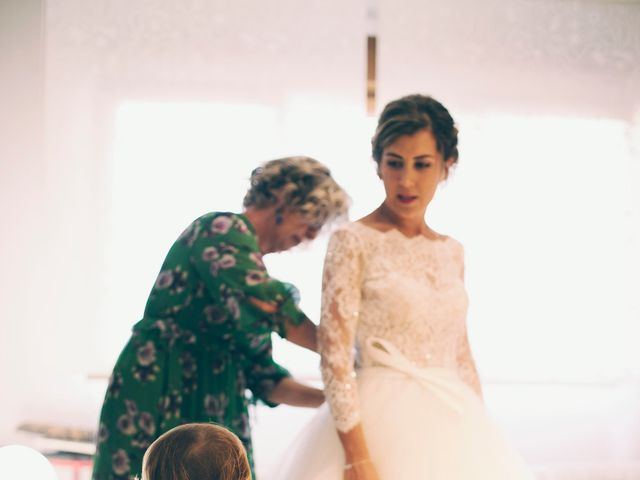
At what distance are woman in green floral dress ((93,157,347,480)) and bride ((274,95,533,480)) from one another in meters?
0.11

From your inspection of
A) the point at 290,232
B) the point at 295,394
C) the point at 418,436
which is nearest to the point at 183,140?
the point at 290,232

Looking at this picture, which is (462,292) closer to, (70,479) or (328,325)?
(328,325)

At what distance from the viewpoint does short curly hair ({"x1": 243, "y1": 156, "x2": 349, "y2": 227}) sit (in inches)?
56.5

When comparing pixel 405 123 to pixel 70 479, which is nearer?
pixel 405 123

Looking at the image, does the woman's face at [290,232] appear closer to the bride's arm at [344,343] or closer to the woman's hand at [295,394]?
the bride's arm at [344,343]

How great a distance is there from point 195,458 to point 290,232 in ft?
1.94

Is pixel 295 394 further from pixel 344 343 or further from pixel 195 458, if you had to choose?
pixel 195 458

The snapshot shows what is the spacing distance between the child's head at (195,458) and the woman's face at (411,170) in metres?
0.63

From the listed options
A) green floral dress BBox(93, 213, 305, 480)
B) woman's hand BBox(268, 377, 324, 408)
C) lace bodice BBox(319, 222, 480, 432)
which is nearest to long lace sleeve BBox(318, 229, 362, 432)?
lace bodice BBox(319, 222, 480, 432)

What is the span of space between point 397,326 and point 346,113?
1.33 metres

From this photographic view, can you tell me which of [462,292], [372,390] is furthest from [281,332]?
[462,292]

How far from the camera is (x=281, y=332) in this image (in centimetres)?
137

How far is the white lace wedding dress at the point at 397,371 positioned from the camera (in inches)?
50.4

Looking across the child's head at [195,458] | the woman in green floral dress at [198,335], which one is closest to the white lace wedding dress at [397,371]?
the woman in green floral dress at [198,335]
